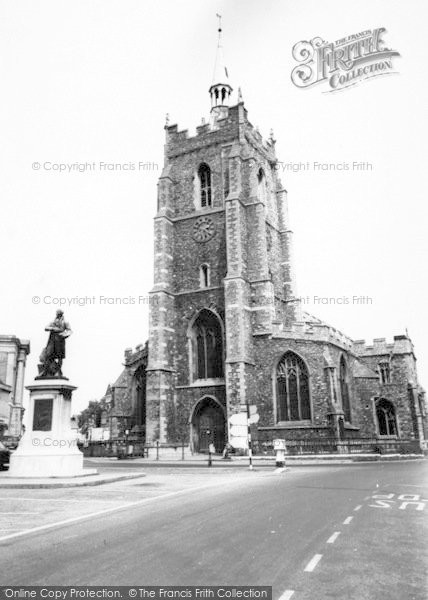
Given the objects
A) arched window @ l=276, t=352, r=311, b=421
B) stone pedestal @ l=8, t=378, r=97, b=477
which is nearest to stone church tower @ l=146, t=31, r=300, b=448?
arched window @ l=276, t=352, r=311, b=421

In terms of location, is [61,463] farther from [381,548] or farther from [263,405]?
[263,405]

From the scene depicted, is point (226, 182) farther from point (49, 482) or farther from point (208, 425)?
point (49, 482)

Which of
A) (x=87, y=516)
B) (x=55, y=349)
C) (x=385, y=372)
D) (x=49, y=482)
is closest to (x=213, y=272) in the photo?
(x=385, y=372)

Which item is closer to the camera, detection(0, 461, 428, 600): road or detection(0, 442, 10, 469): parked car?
detection(0, 461, 428, 600): road

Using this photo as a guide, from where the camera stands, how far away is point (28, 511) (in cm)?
888

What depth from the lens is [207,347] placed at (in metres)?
33.4

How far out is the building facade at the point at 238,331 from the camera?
30016 millimetres

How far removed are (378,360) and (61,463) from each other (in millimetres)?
32791

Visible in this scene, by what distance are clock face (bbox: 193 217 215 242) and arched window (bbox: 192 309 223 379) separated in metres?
5.43

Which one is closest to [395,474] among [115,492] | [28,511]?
[115,492]

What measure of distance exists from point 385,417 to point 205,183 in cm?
2333

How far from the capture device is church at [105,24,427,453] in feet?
97.9

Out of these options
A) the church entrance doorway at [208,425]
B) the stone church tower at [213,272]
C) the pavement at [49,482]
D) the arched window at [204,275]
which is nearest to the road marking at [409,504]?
the pavement at [49,482]

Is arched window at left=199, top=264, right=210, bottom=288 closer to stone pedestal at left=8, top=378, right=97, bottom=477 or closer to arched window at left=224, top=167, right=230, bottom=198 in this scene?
arched window at left=224, top=167, right=230, bottom=198
